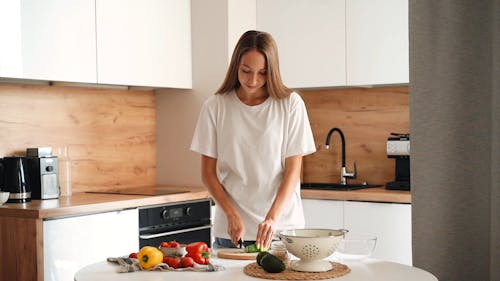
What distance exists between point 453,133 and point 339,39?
2.64 metres

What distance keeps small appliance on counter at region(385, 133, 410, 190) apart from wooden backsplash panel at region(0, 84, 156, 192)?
162cm

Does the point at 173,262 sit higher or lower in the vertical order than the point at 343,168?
lower

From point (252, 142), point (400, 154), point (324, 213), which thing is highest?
point (252, 142)

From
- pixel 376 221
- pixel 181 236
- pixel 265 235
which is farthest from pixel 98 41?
pixel 265 235

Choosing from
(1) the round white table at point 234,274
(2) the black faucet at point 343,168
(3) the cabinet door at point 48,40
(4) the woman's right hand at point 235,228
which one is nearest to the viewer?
(1) the round white table at point 234,274

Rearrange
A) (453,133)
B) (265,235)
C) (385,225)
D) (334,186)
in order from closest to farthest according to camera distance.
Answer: (453,133) < (265,235) < (385,225) < (334,186)

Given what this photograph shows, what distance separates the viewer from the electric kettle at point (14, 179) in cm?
377

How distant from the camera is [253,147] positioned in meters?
3.00

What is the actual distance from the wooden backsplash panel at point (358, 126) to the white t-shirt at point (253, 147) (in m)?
1.85

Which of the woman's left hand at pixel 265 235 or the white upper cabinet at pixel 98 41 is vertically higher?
the white upper cabinet at pixel 98 41

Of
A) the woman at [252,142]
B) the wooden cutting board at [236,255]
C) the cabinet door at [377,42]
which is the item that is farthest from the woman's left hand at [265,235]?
the cabinet door at [377,42]

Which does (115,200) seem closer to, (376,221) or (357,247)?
(376,221)

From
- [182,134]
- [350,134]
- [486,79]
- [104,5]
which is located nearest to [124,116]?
[182,134]

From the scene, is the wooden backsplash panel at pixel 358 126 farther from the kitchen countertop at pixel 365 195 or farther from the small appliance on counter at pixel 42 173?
the small appliance on counter at pixel 42 173
